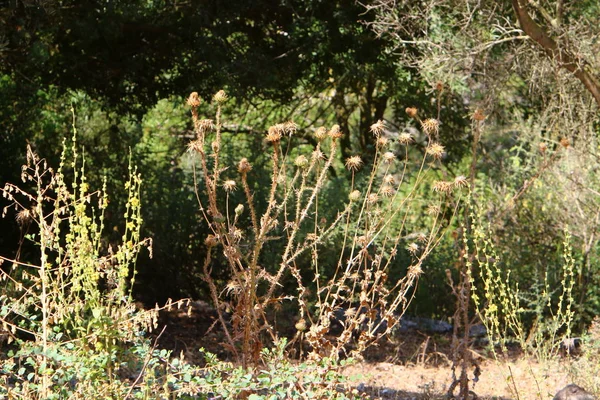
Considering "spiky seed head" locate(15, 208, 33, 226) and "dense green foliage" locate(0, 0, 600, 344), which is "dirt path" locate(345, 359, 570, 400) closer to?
"dense green foliage" locate(0, 0, 600, 344)

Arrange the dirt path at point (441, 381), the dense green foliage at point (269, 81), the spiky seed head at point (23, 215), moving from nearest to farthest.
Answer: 1. the spiky seed head at point (23, 215)
2. the dirt path at point (441, 381)
3. the dense green foliage at point (269, 81)

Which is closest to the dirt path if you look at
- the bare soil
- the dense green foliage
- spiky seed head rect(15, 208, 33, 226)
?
the bare soil

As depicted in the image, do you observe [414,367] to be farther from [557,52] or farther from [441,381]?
[557,52]

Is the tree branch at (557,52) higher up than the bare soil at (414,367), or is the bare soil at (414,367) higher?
the tree branch at (557,52)

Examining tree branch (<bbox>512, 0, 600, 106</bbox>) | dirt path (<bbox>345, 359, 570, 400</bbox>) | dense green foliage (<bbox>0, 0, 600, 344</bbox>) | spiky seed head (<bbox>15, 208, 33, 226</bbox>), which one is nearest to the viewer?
spiky seed head (<bbox>15, 208, 33, 226</bbox>)

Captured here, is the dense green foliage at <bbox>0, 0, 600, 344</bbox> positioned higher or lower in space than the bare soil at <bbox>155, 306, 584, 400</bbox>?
higher

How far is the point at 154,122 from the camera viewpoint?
1132 centimetres

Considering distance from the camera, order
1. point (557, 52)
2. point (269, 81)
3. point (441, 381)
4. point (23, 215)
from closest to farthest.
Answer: point (23, 215), point (441, 381), point (557, 52), point (269, 81)

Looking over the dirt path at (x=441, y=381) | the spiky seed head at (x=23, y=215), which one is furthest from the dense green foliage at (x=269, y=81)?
the spiky seed head at (x=23, y=215)

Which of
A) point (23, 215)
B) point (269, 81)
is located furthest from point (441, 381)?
point (23, 215)

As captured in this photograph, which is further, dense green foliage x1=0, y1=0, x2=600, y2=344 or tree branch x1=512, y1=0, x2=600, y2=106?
dense green foliage x1=0, y1=0, x2=600, y2=344

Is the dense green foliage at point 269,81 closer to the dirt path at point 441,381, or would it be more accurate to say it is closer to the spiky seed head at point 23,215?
the dirt path at point 441,381

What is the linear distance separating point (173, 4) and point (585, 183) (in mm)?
3785

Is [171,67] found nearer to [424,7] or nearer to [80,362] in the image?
[424,7]
